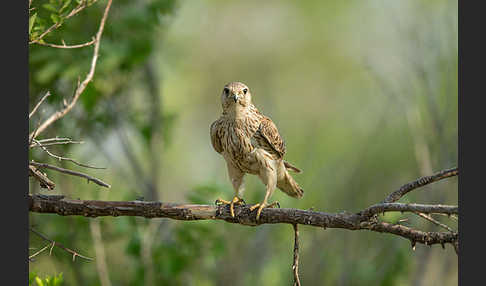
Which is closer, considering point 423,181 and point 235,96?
point 423,181

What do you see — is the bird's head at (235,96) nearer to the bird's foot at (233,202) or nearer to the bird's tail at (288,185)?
the bird's tail at (288,185)

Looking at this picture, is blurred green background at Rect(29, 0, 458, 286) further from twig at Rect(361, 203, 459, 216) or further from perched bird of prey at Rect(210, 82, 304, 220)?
twig at Rect(361, 203, 459, 216)

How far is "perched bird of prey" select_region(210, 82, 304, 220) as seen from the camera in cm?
469

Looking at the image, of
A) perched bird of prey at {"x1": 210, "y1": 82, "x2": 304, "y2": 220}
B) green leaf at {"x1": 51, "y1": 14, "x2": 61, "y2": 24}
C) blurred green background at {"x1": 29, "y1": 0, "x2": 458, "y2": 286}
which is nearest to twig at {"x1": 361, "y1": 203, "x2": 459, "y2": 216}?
perched bird of prey at {"x1": 210, "y1": 82, "x2": 304, "y2": 220}

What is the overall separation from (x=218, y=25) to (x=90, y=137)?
898 centimetres

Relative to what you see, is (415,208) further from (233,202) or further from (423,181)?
(233,202)

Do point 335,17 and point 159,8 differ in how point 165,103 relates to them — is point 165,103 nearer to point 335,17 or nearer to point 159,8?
point 159,8

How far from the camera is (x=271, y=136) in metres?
4.74

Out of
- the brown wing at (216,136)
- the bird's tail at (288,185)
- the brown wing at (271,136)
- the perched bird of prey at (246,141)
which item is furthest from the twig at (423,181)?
the brown wing at (216,136)

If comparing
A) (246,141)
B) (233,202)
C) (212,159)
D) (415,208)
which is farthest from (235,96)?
(212,159)

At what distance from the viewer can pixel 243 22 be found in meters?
16.7

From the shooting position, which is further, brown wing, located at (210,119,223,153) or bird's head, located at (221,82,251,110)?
brown wing, located at (210,119,223,153)

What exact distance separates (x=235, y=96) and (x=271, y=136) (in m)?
0.49

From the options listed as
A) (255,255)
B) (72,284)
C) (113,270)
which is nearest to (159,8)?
(255,255)
